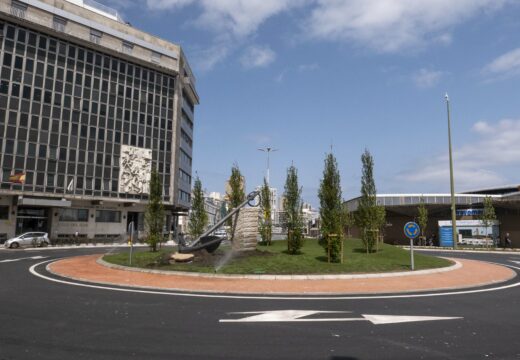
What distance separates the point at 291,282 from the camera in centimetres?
1450

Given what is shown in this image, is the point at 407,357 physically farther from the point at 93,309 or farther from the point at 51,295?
the point at 51,295

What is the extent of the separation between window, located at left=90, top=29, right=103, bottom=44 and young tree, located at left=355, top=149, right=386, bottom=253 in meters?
40.0

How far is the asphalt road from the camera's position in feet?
20.1

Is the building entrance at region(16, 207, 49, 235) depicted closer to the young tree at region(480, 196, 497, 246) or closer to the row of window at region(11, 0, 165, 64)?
the row of window at region(11, 0, 165, 64)

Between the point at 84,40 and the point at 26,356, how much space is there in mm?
50438

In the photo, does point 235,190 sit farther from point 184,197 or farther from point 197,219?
point 184,197

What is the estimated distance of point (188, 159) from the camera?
67.7 m

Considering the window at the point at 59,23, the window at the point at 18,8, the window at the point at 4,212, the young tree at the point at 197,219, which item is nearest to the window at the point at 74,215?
the window at the point at 4,212

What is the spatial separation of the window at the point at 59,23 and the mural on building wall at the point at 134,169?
608 inches

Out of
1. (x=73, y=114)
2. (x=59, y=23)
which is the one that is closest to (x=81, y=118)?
(x=73, y=114)

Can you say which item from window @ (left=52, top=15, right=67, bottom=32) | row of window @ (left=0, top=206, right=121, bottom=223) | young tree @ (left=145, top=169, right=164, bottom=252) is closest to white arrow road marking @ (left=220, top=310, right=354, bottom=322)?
young tree @ (left=145, top=169, right=164, bottom=252)

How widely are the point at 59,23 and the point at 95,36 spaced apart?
4.35 metres

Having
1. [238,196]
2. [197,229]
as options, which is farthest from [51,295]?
[238,196]

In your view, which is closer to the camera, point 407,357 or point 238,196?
point 407,357
